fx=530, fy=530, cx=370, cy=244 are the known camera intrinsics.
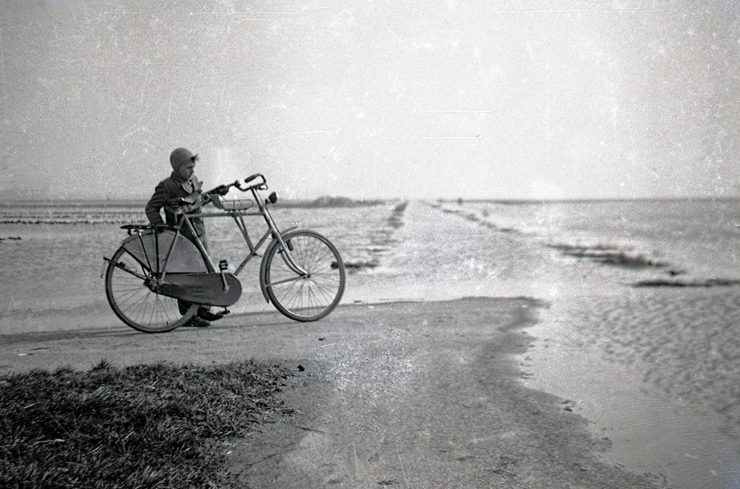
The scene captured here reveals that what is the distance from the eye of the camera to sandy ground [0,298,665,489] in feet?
7.34

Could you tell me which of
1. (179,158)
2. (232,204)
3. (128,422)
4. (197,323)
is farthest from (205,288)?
(128,422)

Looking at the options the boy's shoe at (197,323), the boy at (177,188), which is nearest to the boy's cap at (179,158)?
the boy at (177,188)

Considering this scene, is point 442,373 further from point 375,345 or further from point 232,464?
point 232,464

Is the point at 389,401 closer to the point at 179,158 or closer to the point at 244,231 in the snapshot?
the point at 244,231

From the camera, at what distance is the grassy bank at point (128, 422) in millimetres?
2039

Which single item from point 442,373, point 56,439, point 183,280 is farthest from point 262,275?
point 56,439

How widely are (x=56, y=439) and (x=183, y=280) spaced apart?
7.77 ft

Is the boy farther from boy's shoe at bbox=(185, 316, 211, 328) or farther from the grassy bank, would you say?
the grassy bank

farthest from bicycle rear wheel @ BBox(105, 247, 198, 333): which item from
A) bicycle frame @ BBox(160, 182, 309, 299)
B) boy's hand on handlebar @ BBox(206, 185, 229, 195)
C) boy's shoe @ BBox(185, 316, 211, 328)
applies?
boy's hand on handlebar @ BBox(206, 185, 229, 195)

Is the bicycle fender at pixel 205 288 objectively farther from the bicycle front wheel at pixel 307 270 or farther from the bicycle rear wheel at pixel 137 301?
the bicycle front wheel at pixel 307 270

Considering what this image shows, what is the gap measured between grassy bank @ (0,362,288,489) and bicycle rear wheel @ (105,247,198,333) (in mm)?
1234

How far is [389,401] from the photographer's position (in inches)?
119

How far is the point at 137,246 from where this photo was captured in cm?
441

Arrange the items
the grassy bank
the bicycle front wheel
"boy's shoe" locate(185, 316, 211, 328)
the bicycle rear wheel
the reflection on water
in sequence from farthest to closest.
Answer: "boy's shoe" locate(185, 316, 211, 328)
the bicycle front wheel
the bicycle rear wheel
the reflection on water
the grassy bank
